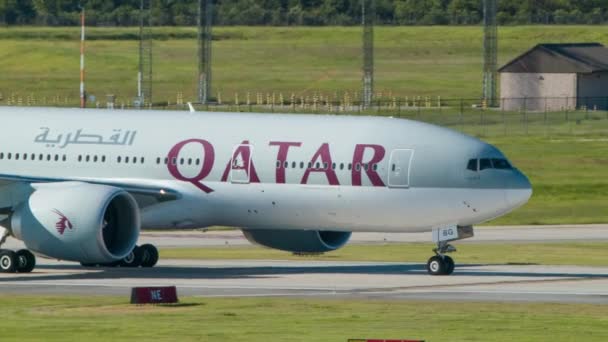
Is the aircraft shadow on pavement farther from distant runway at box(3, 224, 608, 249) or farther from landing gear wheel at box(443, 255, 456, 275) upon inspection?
distant runway at box(3, 224, 608, 249)

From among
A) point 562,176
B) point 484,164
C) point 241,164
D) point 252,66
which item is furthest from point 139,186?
point 252,66

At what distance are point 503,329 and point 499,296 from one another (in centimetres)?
707

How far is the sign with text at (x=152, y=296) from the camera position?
40.2 metres

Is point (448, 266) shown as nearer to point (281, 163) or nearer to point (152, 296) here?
point (281, 163)

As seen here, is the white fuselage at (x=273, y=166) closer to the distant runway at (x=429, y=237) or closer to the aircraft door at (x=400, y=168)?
the aircraft door at (x=400, y=168)

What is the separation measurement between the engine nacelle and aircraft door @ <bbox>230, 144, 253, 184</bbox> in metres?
2.62

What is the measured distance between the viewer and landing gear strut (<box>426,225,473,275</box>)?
48.1 meters

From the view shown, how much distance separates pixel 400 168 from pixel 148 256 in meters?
9.49

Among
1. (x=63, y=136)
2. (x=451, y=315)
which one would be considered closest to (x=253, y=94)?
(x=63, y=136)

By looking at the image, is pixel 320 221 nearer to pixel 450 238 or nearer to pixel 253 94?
pixel 450 238

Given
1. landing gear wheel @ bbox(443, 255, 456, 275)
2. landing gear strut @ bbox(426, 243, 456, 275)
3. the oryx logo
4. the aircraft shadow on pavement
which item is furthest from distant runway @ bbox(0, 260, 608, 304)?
the oryx logo

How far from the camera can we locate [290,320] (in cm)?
3731

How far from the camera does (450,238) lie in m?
48.2

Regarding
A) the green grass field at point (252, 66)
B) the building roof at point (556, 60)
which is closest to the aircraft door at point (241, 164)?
the building roof at point (556, 60)
